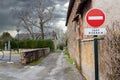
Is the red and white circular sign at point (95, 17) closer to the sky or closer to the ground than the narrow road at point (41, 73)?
closer to the sky

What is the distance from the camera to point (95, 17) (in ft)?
26.0

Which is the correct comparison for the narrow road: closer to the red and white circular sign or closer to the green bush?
the red and white circular sign

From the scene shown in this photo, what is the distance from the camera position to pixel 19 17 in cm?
6819

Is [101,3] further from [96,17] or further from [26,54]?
[26,54]

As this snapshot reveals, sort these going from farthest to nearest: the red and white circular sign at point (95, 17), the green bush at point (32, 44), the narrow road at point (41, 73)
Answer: the green bush at point (32, 44) → the narrow road at point (41, 73) → the red and white circular sign at point (95, 17)

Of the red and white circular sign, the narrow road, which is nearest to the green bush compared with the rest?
the narrow road

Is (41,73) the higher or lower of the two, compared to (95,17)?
lower

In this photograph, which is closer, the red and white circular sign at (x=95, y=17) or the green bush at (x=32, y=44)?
the red and white circular sign at (x=95, y=17)

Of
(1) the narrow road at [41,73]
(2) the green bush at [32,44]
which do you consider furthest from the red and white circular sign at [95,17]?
(2) the green bush at [32,44]

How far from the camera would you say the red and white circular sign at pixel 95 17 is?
7875mm

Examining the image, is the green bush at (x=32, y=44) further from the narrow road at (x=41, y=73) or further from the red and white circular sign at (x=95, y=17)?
the red and white circular sign at (x=95, y=17)

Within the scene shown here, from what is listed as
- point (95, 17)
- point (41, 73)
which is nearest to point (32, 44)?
point (41, 73)

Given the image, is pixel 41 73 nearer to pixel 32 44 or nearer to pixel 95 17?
pixel 95 17

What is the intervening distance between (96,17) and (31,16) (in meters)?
60.2
